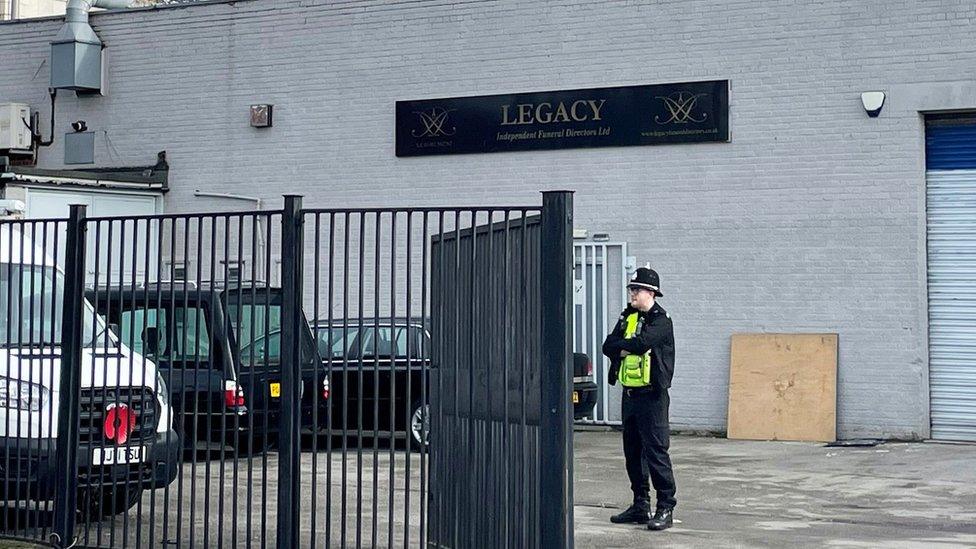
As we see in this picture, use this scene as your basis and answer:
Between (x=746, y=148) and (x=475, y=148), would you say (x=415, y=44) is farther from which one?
(x=746, y=148)

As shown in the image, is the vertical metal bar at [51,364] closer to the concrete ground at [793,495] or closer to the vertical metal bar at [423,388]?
the vertical metal bar at [423,388]

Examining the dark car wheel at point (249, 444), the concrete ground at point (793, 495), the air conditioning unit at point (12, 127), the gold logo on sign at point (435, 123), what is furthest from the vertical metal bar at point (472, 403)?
the air conditioning unit at point (12, 127)

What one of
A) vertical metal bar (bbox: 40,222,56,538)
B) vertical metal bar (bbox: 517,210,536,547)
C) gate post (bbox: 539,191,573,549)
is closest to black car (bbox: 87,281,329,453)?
vertical metal bar (bbox: 40,222,56,538)

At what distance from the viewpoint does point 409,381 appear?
7.41 m

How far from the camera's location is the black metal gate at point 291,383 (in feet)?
22.9

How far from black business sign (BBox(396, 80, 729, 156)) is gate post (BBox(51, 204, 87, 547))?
34.2 ft

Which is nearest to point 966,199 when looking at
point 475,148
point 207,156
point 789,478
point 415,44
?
point 789,478

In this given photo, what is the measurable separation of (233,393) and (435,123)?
1185 cm

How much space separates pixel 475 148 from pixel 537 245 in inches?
492

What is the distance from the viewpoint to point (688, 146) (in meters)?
18.0

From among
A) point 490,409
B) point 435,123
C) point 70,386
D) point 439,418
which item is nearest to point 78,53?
point 435,123

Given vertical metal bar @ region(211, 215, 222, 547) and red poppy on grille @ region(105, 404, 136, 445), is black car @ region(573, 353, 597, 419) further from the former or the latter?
vertical metal bar @ region(211, 215, 222, 547)

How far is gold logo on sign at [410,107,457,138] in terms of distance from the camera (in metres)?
19.5

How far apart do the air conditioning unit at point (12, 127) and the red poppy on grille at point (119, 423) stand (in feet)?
48.3
